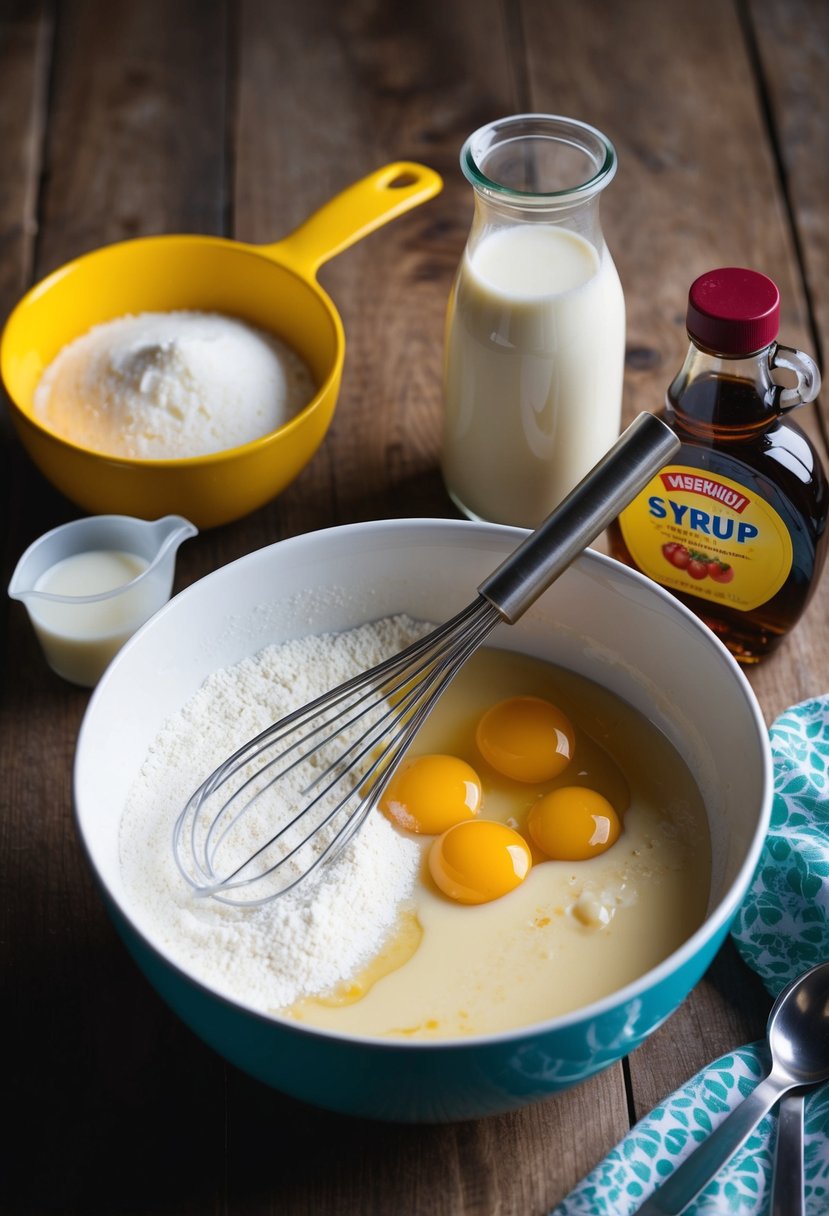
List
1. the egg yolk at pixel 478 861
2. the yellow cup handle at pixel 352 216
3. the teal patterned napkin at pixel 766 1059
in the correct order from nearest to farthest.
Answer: the teal patterned napkin at pixel 766 1059 < the egg yolk at pixel 478 861 < the yellow cup handle at pixel 352 216

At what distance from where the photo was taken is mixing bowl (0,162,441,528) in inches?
46.8

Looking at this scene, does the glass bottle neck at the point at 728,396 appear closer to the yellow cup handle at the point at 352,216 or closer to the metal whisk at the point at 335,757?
the metal whisk at the point at 335,757

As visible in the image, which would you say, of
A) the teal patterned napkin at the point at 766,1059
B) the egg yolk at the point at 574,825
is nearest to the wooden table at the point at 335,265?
the teal patterned napkin at the point at 766,1059

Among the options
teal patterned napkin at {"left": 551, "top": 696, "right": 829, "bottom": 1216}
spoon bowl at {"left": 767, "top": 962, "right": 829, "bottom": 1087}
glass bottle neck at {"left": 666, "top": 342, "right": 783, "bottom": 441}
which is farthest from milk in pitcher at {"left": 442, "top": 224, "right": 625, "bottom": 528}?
spoon bowl at {"left": 767, "top": 962, "right": 829, "bottom": 1087}

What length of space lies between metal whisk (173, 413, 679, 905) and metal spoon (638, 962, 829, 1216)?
1.04 ft

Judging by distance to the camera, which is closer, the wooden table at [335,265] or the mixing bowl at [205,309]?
the wooden table at [335,265]

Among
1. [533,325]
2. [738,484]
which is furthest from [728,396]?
[533,325]

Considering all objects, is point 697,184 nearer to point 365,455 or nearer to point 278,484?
point 365,455

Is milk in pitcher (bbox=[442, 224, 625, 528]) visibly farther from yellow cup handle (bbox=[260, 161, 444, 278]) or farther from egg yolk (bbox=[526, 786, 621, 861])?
egg yolk (bbox=[526, 786, 621, 861])

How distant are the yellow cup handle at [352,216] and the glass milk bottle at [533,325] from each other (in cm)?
14

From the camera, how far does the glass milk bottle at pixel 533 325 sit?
3.62 ft

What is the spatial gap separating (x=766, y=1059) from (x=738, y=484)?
450mm

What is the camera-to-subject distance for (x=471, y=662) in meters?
1.13

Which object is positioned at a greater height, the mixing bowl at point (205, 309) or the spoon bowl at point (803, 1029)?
the mixing bowl at point (205, 309)
